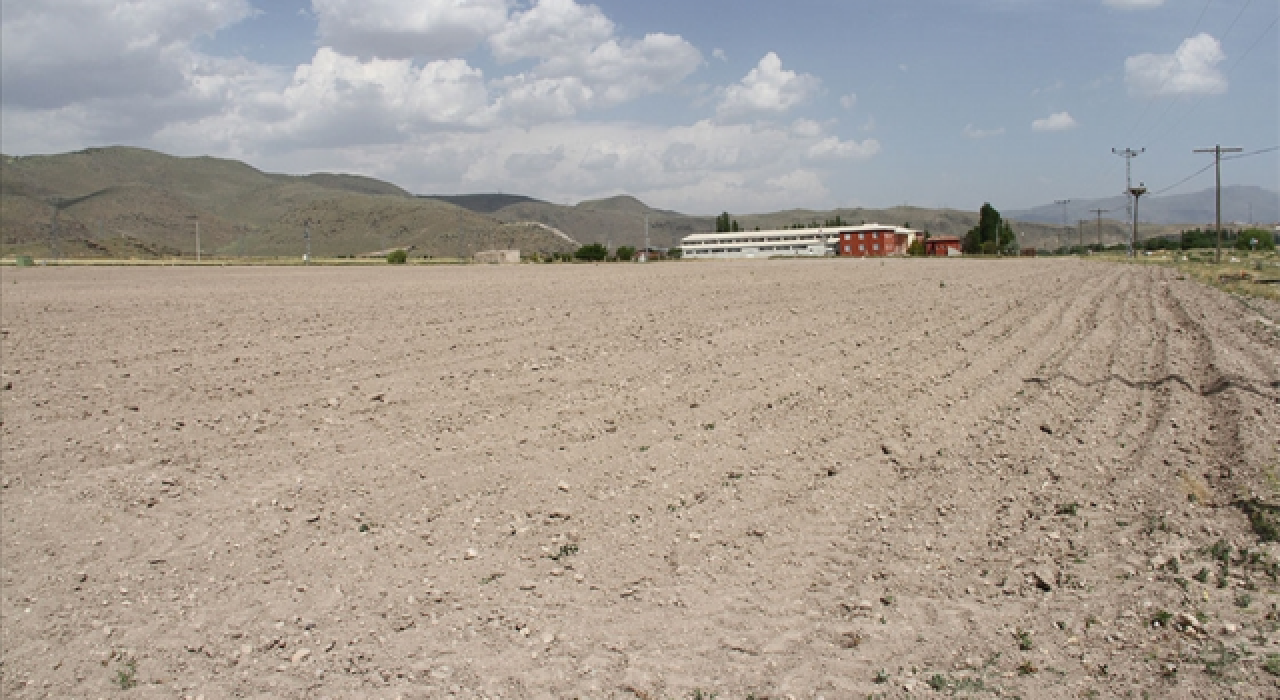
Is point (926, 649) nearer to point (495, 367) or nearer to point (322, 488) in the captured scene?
point (322, 488)

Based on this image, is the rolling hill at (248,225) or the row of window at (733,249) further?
the row of window at (733,249)

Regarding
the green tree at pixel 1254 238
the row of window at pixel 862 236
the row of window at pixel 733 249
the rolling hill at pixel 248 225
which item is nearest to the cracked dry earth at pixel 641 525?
the row of window at pixel 862 236

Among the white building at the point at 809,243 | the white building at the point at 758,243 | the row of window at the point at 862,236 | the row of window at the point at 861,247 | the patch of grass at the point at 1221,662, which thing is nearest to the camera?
the patch of grass at the point at 1221,662

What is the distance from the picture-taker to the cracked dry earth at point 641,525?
5.22m

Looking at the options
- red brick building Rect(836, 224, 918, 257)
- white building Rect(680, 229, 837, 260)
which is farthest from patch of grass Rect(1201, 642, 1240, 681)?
white building Rect(680, 229, 837, 260)

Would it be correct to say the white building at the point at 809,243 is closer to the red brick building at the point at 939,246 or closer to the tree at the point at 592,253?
the red brick building at the point at 939,246

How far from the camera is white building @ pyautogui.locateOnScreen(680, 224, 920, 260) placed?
440 feet

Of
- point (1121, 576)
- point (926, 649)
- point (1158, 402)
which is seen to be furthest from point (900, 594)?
point (1158, 402)

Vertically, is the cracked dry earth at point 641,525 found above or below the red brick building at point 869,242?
below

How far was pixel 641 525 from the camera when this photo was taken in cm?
720

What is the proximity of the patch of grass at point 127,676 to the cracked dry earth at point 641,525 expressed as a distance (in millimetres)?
26

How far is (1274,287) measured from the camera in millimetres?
33344

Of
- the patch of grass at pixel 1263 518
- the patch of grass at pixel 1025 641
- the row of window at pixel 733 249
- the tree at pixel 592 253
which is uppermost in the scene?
the row of window at pixel 733 249

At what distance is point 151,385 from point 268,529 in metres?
6.54
